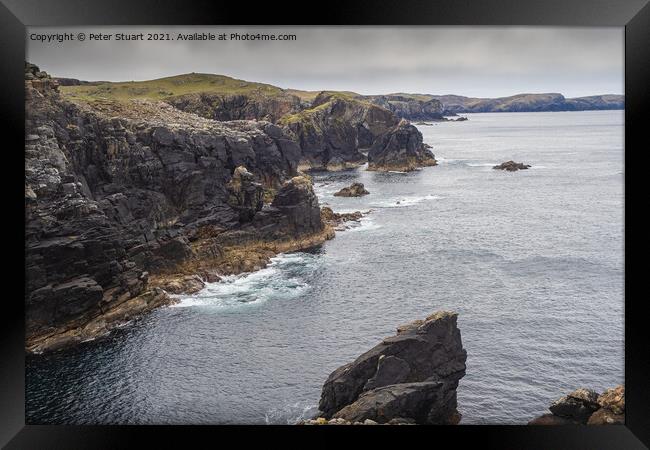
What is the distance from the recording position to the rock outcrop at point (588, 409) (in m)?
17.5

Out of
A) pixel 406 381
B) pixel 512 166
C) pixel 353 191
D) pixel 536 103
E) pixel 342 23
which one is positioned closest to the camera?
pixel 342 23

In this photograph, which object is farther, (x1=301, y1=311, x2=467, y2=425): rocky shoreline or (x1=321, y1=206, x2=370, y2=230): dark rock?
(x1=321, y1=206, x2=370, y2=230): dark rock

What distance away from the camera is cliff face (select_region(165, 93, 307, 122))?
57156mm

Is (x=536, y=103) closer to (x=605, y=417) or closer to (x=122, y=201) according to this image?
(x=122, y=201)

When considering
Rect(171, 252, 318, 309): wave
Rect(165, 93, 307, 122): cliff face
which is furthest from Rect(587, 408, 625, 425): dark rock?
Rect(165, 93, 307, 122): cliff face

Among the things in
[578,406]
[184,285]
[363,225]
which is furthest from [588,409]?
[363,225]

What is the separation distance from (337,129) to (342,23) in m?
66.8

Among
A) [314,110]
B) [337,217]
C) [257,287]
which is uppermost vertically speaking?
[314,110]

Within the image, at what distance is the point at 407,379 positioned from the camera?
2052 cm

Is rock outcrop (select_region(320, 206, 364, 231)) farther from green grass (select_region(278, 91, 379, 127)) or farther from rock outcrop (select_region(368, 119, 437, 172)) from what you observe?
rock outcrop (select_region(368, 119, 437, 172))

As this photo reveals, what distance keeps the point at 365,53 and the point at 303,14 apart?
1686cm

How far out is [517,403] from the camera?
2252cm

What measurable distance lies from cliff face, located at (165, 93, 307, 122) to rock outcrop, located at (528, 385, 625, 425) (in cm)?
4379
